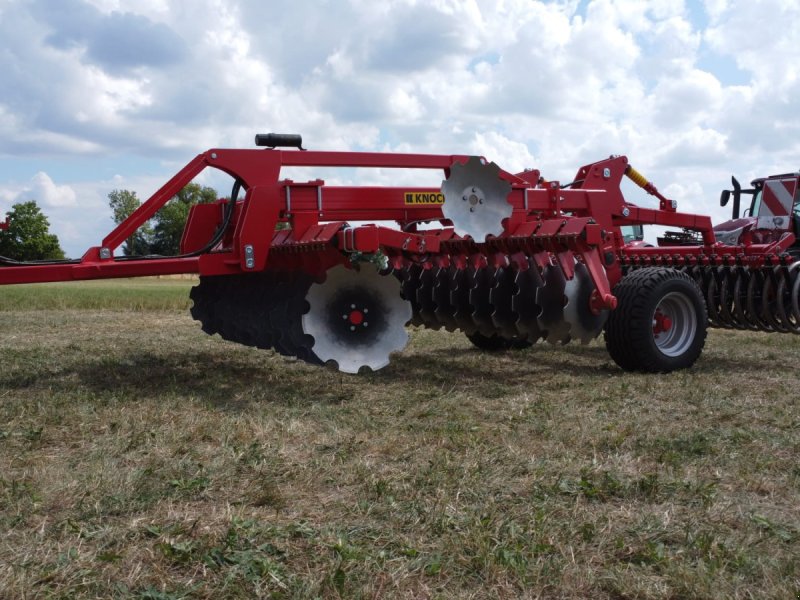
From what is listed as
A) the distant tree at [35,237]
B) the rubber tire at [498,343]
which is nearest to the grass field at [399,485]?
the rubber tire at [498,343]

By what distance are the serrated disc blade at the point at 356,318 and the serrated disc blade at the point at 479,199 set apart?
0.79 metres

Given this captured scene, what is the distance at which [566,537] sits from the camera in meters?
2.97

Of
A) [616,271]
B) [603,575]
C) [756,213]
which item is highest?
[756,213]

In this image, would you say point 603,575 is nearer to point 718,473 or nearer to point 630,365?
point 718,473

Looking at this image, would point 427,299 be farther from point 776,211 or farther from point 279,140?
point 776,211

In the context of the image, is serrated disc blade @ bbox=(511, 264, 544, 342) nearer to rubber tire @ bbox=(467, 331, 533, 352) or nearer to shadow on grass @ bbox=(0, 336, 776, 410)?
shadow on grass @ bbox=(0, 336, 776, 410)

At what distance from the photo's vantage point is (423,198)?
7.04 m

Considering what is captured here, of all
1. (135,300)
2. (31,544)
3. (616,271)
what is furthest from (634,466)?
(135,300)

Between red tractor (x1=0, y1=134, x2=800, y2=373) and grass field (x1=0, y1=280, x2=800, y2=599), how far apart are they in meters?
0.51

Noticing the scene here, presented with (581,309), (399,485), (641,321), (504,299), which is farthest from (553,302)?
(399,485)

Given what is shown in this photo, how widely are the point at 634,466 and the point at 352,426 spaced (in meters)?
1.70

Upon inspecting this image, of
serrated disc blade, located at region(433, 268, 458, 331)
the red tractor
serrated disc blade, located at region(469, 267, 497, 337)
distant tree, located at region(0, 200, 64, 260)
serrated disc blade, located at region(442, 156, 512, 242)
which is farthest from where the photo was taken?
distant tree, located at region(0, 200, 64, 260)

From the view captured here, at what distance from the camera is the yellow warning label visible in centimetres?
698

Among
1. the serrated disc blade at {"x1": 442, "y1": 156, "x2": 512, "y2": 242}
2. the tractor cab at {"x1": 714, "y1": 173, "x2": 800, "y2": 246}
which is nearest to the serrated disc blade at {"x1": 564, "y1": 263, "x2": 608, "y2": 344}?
the serrated disc blade at {"x1": 442, "y1": 156, "x2": 512, "y2": 242}
